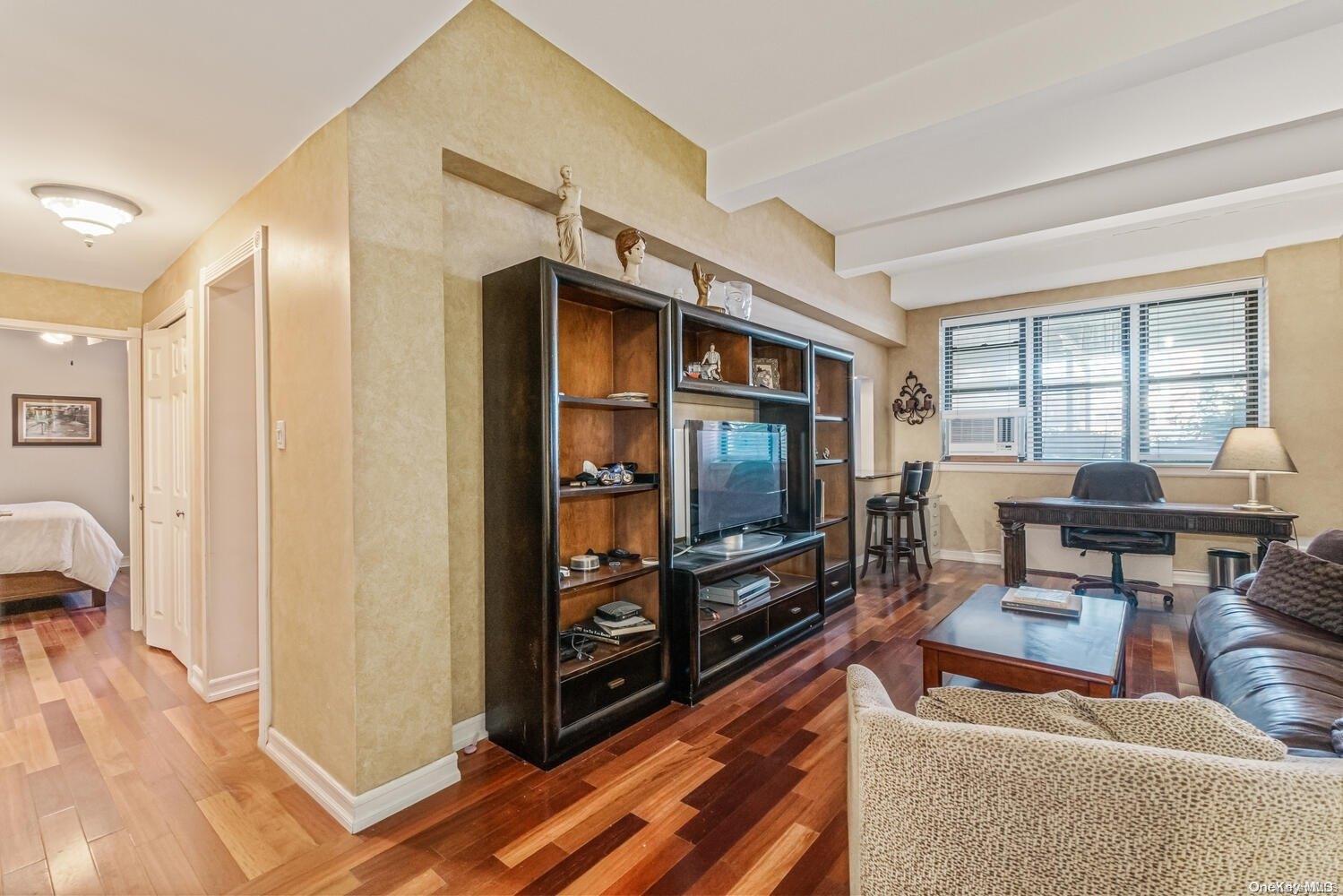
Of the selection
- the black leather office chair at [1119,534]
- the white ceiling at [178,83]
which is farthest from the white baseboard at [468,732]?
the black leather office chair at [1119,534]

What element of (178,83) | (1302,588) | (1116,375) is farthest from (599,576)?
(1116,375)

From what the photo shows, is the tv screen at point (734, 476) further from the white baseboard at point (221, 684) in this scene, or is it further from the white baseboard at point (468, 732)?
the white baseboard at point (221, 684)

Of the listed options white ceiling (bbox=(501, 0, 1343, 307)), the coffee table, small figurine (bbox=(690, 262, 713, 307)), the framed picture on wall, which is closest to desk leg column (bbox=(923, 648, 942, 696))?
the coffee table

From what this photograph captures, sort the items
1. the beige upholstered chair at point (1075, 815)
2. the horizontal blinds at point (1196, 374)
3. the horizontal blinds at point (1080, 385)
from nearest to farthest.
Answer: the beige upholstered chair at point (1075, 815) → the horizontal blinds at point (1196, 374) → the horizontal blinds at point (1080, 385)

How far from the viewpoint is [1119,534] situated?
477 centimetres

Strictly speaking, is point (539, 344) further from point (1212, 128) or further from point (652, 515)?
point (1212, 128)

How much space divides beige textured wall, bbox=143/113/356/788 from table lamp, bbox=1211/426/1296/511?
214 inches

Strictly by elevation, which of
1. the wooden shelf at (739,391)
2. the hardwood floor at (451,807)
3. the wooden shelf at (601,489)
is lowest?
the hardwood floor at (451,807)

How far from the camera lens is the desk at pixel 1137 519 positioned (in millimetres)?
4000

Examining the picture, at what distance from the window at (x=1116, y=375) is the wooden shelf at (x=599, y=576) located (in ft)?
16.4

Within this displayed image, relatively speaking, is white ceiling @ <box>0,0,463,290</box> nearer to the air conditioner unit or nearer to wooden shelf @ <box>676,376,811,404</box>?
wooden shelf @ <box>676,376,811,404</box>

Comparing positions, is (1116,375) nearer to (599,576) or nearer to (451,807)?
(599,576)

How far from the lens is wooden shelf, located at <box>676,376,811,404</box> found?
310 centimetres

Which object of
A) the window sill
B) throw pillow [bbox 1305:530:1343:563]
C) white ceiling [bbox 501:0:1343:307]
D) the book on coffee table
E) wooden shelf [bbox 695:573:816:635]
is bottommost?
wooden shelf [bbox 695:573:816:635]
